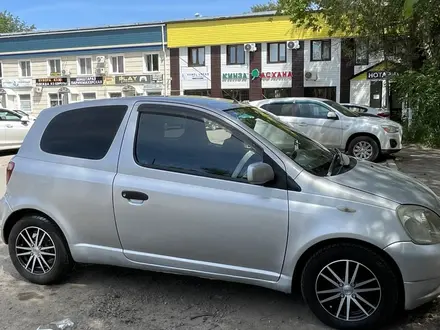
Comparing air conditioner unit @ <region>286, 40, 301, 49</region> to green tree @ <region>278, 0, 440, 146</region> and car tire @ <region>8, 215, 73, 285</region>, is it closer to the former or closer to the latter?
green tree @ <region>278, 0, 440, 146</region>

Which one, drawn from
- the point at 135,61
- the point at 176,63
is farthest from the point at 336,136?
the point at 135,61

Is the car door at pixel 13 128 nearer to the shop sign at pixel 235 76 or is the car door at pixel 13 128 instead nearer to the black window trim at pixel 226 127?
the black window trim at pixel 226 127

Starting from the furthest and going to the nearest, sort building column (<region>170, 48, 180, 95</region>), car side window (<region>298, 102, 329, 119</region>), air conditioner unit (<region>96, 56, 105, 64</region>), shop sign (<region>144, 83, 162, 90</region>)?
air conditioner unit (<region>96, 56, 105, 64</region>) < shop sign (<region>144, 83, 162, 90</region>) < building column (<region>170, 48, 180, 95</region>) < car side window (<region>298, 102, 329, 119</region>)

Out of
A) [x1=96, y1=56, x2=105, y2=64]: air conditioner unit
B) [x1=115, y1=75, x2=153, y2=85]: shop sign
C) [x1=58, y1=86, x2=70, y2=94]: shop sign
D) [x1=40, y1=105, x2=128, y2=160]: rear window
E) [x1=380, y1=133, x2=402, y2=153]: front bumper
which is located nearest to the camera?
[x1=40, y1=105, x2=128, y2=160]: rear window

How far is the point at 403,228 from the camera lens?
127 inches

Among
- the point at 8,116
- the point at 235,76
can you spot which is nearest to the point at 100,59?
the point at 235,76

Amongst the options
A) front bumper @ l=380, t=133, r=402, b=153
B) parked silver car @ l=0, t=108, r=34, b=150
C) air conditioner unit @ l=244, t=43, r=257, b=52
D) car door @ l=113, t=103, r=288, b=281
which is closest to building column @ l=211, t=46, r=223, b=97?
air conditioner unit @ l=244, t=43, r=257, b=52

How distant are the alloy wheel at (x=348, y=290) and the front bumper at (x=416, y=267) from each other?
20 cm

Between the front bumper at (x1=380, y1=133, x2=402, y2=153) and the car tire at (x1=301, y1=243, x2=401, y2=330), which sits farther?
the front bumper at (x1=380, y1=133, x2=402, y2=153)

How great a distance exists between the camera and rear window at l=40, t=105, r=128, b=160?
405 centimetres

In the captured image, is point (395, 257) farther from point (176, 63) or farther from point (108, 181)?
point (176, 63)

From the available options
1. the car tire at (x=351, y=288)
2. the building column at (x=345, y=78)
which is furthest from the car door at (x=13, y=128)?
the building column at (x=345, y=78)

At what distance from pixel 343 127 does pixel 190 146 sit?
8631 millimetres

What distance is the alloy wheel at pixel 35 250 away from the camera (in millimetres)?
4273
